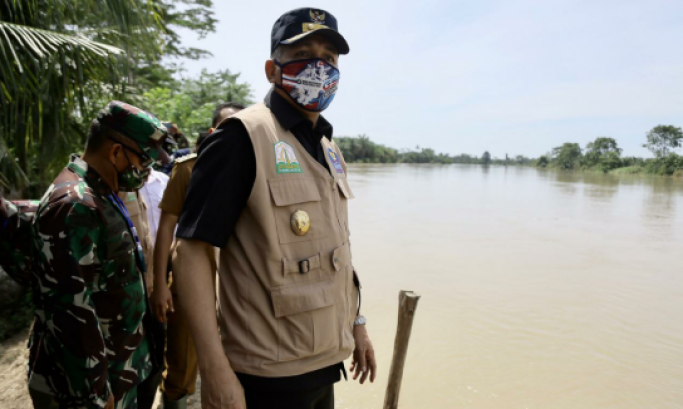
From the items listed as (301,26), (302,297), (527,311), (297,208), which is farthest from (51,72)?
(527,311)

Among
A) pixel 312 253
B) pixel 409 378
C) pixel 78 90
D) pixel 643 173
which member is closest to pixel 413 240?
pixel 409 378

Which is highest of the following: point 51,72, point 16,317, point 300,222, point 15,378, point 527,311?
point 51,72

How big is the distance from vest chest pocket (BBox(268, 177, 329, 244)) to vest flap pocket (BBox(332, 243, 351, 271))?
0.07 m

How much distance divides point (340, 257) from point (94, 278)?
0.95 m

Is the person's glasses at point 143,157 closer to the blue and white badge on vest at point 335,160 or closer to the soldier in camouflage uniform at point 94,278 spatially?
the soldier in camouflage uniform at point 94,278

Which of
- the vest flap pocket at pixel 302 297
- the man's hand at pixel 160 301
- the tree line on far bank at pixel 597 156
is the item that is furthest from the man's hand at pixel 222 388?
the tree line on far bank at pixel 597 156

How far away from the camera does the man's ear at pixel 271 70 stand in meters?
1.43

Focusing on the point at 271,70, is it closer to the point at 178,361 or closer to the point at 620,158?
the point at 178,361

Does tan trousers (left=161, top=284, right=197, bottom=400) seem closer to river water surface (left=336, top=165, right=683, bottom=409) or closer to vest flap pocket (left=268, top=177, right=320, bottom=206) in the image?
vest flap pocket (left=268, top=177, right=320, bottom=206)

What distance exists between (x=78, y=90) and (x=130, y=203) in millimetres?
3083

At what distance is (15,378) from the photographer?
11.2 feet

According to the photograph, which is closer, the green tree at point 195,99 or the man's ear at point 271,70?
the man's ear at point 271,70

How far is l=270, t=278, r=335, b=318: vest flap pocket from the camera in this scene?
1.16 metres

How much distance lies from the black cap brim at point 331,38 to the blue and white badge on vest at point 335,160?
36 cm
